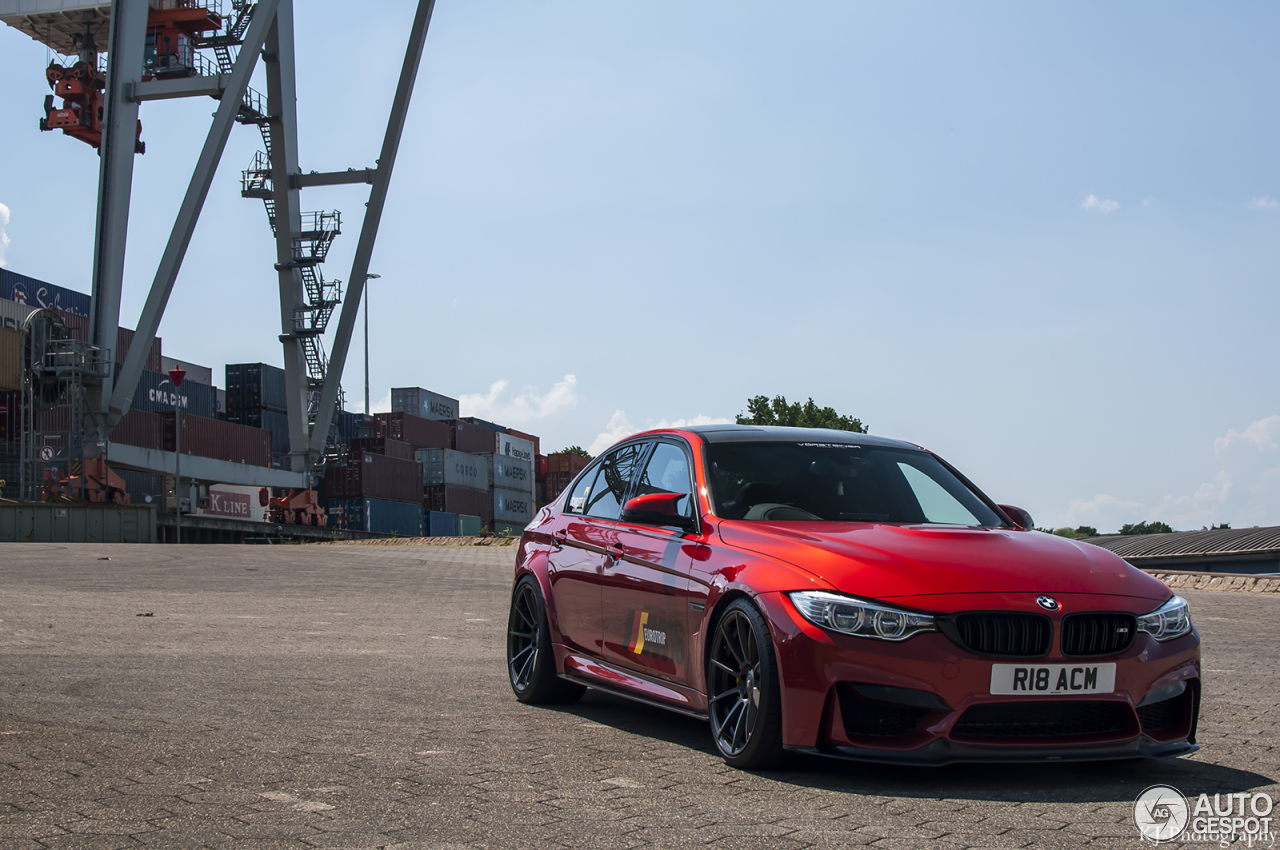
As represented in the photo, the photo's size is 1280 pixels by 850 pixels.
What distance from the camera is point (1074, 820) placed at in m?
3.72

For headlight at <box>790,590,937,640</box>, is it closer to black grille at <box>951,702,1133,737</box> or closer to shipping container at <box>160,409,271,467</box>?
black grille at <box>951,702,1133,737</box>

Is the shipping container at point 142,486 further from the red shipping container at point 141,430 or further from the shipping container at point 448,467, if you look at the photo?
the shipping container at point 448,467

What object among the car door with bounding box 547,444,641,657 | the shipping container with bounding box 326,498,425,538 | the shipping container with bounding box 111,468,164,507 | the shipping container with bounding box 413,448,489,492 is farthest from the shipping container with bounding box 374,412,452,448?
the car door with bounding box 547,444,641,657

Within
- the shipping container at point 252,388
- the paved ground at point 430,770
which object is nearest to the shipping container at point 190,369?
the shipping container at point 252,388

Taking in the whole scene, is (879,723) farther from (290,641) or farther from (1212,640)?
(1212,640)

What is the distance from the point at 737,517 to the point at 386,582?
13.8 metres

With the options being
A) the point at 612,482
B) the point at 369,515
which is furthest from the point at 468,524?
the point at 612,482

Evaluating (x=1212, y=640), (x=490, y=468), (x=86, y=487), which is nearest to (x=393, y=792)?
(x=1212, y=640)

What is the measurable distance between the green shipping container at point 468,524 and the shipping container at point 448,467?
1882 millimetres

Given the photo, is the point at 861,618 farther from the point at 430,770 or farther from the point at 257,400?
the point at 257,400

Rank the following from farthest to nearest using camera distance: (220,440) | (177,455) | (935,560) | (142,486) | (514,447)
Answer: (514,447)
(220,440)
(142,486)
(177,455)
(935,560)

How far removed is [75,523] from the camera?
36.5 meters

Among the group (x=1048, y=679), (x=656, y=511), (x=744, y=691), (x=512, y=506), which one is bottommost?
(x=512, y=506)

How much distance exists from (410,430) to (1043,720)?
6612 centimetres
